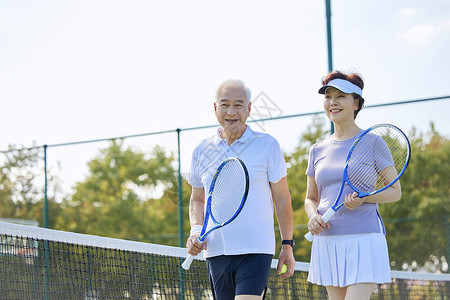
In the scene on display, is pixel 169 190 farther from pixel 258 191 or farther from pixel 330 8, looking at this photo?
pixel 258 191

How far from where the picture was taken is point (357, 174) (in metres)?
3.44

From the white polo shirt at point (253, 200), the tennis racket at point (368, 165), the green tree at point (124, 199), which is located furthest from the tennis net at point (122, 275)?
the green tree at point (124, 199)

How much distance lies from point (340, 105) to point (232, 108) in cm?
68

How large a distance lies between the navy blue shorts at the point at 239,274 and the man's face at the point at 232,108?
61 centimetres

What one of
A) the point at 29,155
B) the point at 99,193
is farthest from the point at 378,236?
the point at 99,193

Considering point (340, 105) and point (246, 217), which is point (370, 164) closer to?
point (340, 105)

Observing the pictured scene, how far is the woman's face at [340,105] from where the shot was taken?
11.5 feet

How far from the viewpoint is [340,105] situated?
138 inches

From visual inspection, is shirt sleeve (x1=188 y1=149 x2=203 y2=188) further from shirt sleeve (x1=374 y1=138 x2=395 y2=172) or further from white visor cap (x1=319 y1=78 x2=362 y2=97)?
shirt sleeve (x1=374 y1=138 x2=395 y2=172)

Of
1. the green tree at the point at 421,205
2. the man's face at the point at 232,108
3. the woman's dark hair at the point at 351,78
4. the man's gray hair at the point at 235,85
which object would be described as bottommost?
the green tree at the point at 421,205

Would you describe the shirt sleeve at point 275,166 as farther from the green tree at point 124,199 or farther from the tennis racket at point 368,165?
the green tree at point 124,199

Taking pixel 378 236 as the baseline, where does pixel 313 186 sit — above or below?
above

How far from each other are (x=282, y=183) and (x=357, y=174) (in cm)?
50

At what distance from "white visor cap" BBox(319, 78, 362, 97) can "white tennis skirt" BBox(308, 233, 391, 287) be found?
0.75 meters
